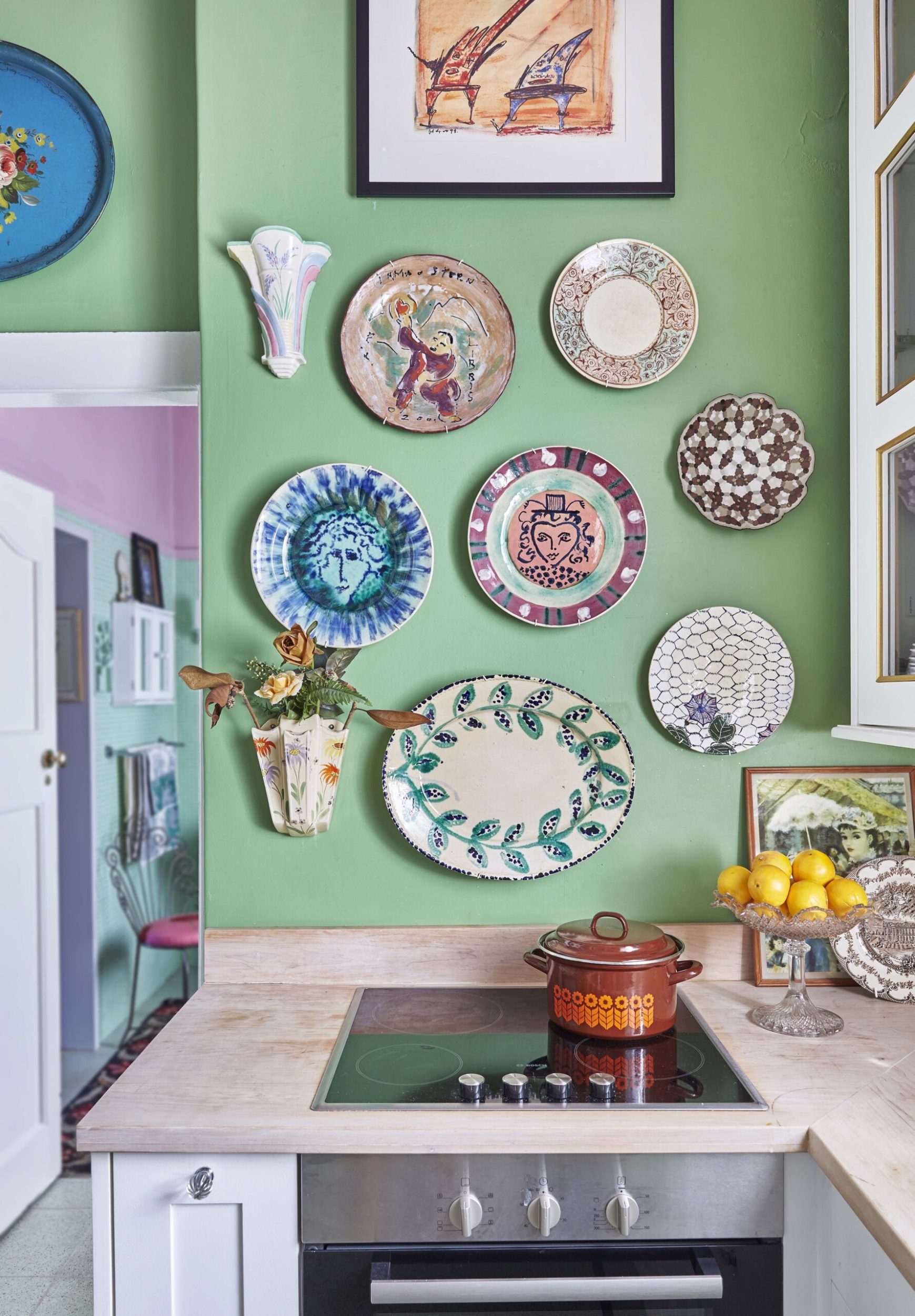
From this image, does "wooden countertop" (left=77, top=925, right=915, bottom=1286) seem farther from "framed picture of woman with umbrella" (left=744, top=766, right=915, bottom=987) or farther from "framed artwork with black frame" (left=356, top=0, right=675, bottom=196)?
"framed artwork with black frame" (left=356, top=0, right=675, bottom=196)

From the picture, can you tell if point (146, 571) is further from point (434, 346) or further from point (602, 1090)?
point (602, 1090)

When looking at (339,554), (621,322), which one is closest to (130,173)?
(339,554)

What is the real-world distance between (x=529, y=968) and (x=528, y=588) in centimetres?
67

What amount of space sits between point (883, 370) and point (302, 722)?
1.10 metres

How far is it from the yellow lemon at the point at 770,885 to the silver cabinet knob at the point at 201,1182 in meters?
0.85

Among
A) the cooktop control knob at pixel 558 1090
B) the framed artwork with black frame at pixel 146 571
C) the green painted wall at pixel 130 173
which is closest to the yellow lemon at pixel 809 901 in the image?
the cooktop control knob at pixel 558 1090

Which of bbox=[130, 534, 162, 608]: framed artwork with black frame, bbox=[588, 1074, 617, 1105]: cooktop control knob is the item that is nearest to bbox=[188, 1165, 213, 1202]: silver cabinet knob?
bbox=[588, 1074, 617, 1105]: cooktop control knob

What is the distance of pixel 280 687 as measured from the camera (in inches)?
60.5

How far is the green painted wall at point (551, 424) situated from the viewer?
169 centimetres

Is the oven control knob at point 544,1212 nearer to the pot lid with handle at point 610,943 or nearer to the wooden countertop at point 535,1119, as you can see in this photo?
the wooden countertop at point 535,1119

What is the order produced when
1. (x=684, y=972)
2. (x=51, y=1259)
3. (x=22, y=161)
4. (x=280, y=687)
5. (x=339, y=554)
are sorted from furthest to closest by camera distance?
(x=51, y=1259) → (x=22, y=161) → (x=339, y=554) → (x=280, y=687) → (x=684, y=972)

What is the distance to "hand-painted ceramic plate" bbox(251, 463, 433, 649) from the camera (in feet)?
5.50

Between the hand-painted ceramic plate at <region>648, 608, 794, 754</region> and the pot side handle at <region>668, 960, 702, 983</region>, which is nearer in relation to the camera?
the pot side handle at <region>668, 960, 702, 983</region>

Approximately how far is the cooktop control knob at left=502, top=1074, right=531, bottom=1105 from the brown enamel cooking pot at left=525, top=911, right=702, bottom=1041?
7.7 inches
